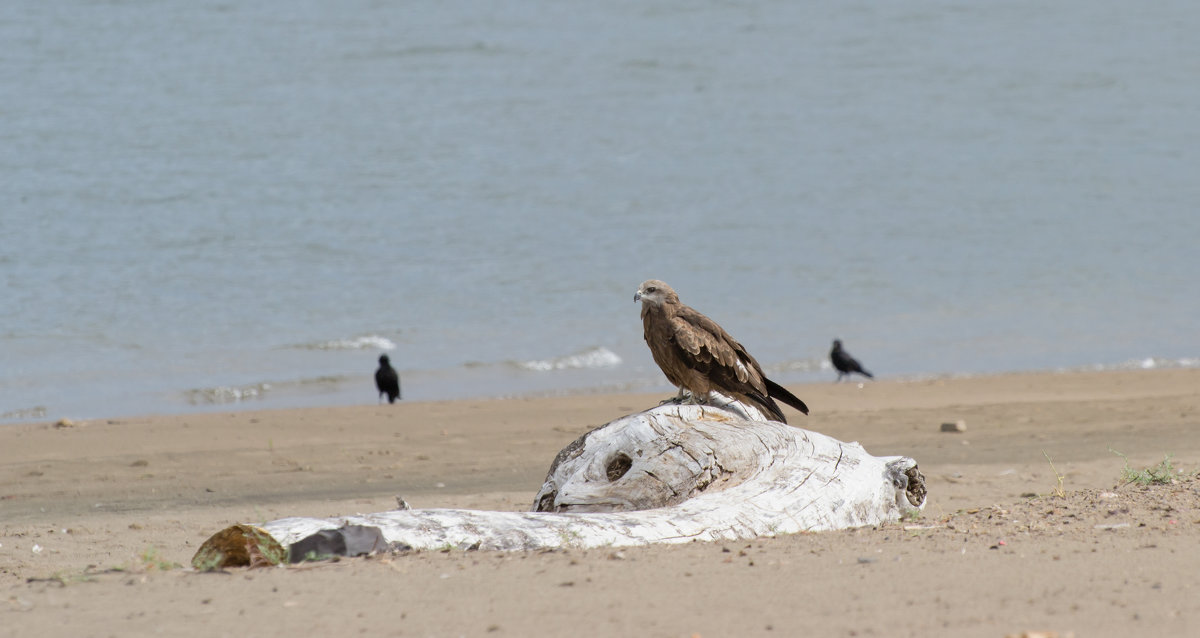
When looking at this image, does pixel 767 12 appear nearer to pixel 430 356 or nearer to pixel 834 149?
pixel 834 149

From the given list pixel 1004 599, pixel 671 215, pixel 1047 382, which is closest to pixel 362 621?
pixel 1004 599

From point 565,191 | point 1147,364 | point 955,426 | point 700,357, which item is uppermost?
point 565,191

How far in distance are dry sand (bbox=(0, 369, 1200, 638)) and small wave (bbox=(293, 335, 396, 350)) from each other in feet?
15.4

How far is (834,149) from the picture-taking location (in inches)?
1005

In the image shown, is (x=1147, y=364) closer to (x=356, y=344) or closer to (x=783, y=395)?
(x=356, y=344)

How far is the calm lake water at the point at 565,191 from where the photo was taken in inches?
586

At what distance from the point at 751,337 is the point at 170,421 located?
7414 millimetres

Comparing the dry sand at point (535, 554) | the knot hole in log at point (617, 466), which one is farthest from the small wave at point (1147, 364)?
the knot hole in log at point (617, 466)

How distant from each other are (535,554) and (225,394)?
29.1ft

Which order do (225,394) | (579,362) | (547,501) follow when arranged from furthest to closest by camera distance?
(579,362)
(225,394)
(547,501)

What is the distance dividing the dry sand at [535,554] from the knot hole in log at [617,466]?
90 cm

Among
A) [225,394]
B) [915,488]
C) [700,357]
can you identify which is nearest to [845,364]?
[225,394]

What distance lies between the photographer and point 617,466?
542cm

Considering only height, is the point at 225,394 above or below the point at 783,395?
above
